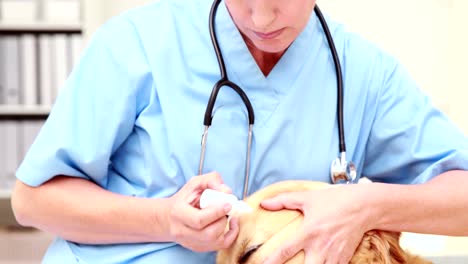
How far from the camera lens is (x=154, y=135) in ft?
4.10

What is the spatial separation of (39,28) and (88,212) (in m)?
2.23

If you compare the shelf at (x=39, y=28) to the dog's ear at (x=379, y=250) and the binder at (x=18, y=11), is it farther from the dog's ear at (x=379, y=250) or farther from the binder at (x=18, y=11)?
the dog's ear at (x=379, y=250)

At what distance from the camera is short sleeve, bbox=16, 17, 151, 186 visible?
47.9 inches

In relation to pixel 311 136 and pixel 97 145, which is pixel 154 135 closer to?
pixel 97 145

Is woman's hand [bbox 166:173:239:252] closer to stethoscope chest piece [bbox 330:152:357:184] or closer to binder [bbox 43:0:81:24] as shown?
stethoscope chest piece [bbox 330:152:357:184]

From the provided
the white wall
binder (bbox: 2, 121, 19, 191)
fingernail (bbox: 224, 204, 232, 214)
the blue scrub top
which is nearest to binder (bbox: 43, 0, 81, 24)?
binder (bbox: 2, 121, 19, 191)

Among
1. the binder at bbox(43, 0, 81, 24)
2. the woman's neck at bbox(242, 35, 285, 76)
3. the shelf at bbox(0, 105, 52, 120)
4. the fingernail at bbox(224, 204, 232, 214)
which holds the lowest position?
the shelf at bbox(0, 105, 52, 120)

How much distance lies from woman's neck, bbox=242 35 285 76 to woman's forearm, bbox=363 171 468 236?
324mm

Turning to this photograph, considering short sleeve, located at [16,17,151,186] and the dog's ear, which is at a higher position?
short sleeve, located at [16,17,151,186]

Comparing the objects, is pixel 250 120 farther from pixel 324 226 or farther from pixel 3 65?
pixel 3 65

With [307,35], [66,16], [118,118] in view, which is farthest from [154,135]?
[66,16]

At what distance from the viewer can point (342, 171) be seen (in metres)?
1.28

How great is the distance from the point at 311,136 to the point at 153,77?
32 centimetres

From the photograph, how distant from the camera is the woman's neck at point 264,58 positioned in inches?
52.4
